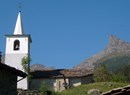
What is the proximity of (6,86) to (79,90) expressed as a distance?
23.3 metres

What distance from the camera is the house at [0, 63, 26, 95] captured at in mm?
16587

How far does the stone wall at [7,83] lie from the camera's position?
1670cm

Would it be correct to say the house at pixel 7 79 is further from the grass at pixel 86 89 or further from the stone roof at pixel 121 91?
the grass at pixel 86 89

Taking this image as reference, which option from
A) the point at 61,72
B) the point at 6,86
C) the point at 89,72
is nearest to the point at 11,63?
the point at 61,72

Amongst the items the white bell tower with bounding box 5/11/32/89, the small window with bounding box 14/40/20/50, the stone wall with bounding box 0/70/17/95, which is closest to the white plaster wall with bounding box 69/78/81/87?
the white bell tower with bounding box 5/11/32/89

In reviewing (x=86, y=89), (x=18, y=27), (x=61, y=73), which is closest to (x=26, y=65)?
(x=61, y=73)

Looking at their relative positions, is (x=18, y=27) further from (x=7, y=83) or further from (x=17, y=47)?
(x=7, y=83)

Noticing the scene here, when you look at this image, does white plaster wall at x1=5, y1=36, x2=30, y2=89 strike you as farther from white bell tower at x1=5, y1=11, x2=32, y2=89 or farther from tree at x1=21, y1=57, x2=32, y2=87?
tree at x1=21, y1=57, x2=32, y2=87

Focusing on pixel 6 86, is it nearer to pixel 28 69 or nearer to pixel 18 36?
pixel 28 69

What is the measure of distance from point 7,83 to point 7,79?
7.4 inches

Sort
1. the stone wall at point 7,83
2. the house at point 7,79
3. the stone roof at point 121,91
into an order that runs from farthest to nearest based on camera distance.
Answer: the stone wall at point 7,83, the house at point 7,79, the stone roof at point 121,91

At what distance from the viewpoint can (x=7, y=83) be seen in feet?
56.9

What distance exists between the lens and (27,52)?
48031mm

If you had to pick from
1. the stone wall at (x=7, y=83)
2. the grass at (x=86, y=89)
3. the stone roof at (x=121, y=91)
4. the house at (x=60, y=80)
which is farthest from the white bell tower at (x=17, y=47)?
the stone roof at (x=121, y=91)
